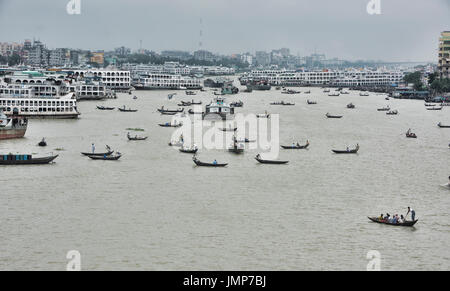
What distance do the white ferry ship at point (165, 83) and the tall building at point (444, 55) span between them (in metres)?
24.8

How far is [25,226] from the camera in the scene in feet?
43.5

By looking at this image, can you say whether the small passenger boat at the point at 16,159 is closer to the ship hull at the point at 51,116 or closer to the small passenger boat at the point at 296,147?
the small passenger boat at the point at 296,147

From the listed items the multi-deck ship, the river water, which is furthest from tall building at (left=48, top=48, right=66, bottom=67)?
the river water

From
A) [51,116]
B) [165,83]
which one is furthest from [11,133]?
[165,83]

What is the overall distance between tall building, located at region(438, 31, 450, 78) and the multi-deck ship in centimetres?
4386

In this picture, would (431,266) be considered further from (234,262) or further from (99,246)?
(99,246)

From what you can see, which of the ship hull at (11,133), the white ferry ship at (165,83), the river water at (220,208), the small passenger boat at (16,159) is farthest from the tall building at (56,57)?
the small passenger boat at (16,159)

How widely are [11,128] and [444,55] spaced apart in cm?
4592

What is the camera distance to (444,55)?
195ft

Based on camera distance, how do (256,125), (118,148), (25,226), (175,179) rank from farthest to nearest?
(256,125) < (118,148) < (175,179) < (25,226)

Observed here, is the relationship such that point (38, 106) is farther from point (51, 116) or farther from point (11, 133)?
point (11, 133)
